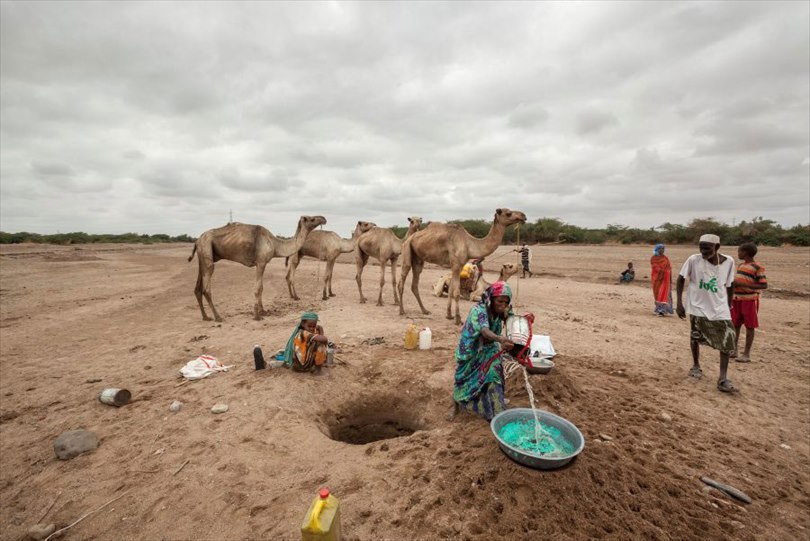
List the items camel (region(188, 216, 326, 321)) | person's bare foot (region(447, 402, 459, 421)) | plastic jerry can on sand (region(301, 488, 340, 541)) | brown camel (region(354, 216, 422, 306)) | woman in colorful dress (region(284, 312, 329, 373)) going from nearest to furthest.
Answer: plastic jerry can on sand (region(301, 488, 340, 541)) < person's bare foot (region(447, 402, 459, 421)) < woman in colorful dress (region(284, 312, 329, 373)) < camel (region(188, 216, 326, 321)) < brown camel (region(354, 216, 422, 306))

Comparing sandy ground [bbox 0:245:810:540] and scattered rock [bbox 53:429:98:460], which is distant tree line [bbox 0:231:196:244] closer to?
sandy ground [bbox 0:245:810:540]

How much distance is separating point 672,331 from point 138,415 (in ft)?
35.7

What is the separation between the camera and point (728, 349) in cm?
524

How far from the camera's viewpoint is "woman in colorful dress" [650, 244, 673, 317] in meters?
10.3

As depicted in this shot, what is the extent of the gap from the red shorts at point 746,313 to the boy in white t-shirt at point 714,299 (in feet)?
4.38

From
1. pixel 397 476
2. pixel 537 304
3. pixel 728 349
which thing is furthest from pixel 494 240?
pixel 397 476

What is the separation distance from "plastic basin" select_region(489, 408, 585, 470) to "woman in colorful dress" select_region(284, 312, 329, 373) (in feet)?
9.98

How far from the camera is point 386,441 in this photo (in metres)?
4.06

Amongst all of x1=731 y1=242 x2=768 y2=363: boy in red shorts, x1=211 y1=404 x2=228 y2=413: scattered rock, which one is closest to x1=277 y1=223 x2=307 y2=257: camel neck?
x1=211 y1=404 x2=228 y2=413: scattered rock

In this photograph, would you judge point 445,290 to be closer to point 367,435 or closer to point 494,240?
point 494,240

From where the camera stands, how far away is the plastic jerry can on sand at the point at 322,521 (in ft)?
7.88

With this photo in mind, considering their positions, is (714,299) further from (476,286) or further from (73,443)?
(73,443)

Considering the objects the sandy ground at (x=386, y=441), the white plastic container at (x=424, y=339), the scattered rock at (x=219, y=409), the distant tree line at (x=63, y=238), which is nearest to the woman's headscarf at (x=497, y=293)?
the sandy ground at (x=386, y=441)

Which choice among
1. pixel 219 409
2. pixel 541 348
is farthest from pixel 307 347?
pixel 541 348
